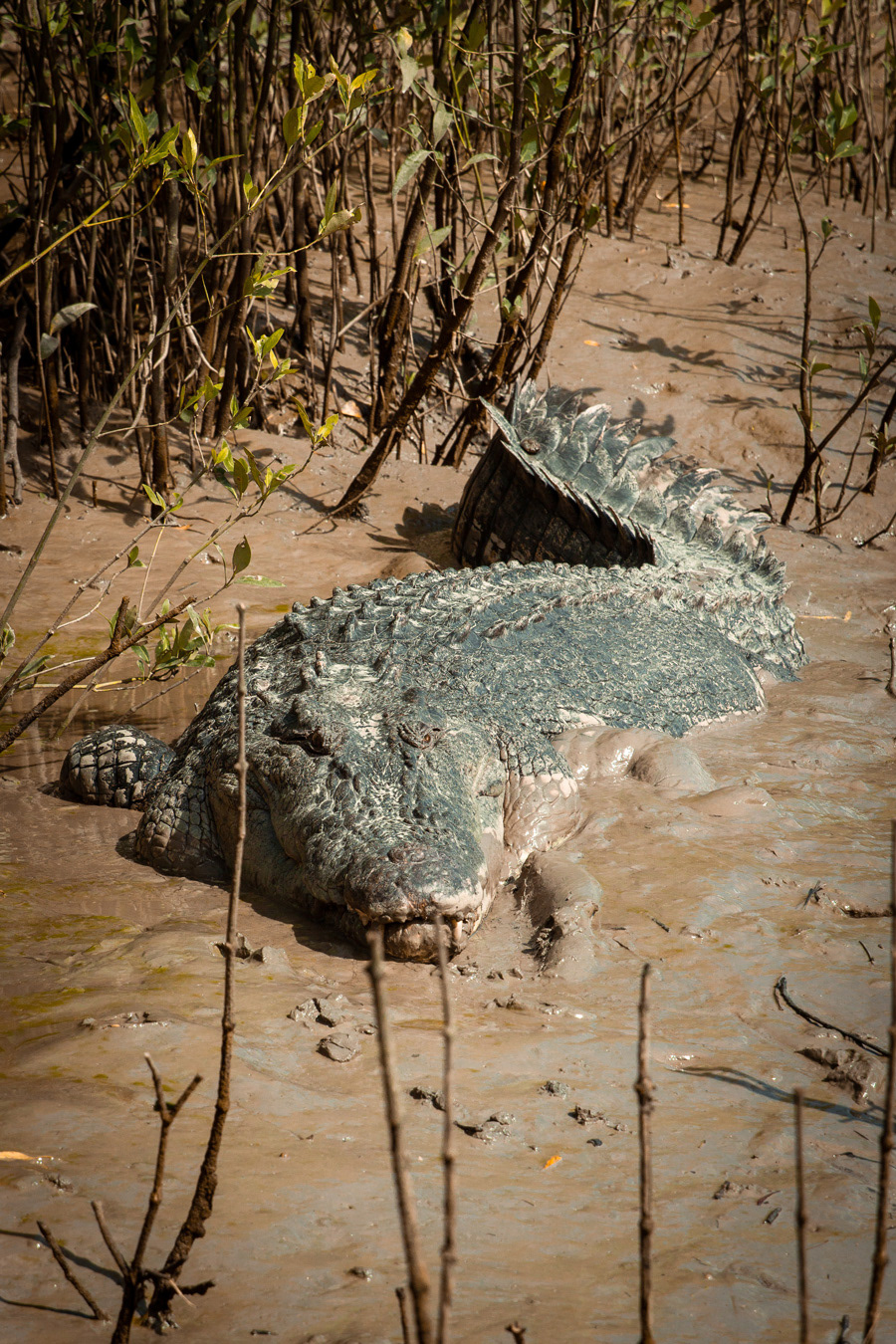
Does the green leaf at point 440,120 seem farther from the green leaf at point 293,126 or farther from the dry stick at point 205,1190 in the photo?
the dry stick at point 205,1190

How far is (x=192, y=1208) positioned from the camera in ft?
4.44

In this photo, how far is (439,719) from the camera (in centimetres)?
313

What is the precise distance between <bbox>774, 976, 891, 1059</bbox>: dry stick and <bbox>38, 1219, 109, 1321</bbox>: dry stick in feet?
4.94

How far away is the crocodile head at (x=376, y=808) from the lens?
2.51 meters

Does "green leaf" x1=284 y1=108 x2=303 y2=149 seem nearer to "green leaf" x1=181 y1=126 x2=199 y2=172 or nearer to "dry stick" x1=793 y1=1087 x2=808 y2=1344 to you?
"green leaf" x1=181 y1=126 x2=199 y2=172

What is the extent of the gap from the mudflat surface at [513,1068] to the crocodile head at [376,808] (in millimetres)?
137

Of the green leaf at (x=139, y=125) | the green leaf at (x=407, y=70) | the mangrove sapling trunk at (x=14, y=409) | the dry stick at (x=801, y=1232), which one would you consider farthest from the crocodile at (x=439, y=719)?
the mangrove sapling trunk at (x=14, y=409)

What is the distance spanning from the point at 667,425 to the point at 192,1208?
6338 mm

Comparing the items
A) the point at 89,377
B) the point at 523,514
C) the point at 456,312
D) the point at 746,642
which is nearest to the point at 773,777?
the point at 746,642

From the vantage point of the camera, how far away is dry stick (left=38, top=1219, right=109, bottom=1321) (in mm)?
1272

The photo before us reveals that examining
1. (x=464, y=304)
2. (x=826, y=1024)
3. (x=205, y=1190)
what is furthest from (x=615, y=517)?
(x=205, y=1190)

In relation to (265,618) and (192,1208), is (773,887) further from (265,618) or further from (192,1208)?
(265,618)

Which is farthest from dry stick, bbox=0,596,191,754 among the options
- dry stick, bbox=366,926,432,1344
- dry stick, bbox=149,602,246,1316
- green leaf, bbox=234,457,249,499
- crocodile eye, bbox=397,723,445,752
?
dry stick, bbox=366,926,432,1344

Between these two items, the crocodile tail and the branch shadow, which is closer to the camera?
the branch shadow
